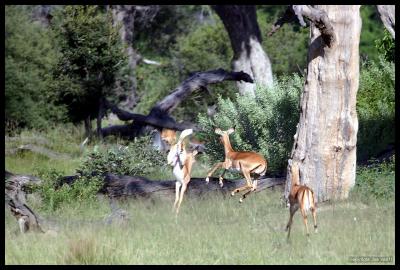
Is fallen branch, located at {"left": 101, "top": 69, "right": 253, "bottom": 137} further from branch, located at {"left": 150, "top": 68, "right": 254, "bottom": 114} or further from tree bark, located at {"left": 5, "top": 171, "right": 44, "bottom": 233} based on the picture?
tree bark, located at {"left": 5, "top": 171, "right": 44, "bottom": 233}

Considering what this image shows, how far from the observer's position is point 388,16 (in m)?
16.1

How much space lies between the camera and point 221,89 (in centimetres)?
3008

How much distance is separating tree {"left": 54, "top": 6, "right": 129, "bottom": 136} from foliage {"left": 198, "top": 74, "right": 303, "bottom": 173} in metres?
8.07

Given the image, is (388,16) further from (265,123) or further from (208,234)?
(208,234)

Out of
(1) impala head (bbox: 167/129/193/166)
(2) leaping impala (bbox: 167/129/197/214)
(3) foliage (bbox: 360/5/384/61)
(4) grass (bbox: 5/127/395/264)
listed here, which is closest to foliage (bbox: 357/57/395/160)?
(4) grass (bbox: 5/127/395/264)

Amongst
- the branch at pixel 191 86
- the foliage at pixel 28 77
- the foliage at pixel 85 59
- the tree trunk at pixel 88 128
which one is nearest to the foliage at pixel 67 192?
the branch at pixel 191 86

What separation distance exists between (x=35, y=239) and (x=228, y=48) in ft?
91.0

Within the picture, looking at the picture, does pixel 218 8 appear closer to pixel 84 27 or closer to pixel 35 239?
pixel 84 27

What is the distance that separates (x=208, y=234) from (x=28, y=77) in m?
20.1

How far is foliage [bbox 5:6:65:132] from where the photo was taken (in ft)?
97.4

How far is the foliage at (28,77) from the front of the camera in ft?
97.4

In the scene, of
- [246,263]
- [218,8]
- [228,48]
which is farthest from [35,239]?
[228,48]

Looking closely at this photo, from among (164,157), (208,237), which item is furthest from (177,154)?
(164,157)

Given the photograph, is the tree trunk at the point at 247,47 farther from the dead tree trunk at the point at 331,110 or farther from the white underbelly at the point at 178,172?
the white underbelly at the point at 178,172
